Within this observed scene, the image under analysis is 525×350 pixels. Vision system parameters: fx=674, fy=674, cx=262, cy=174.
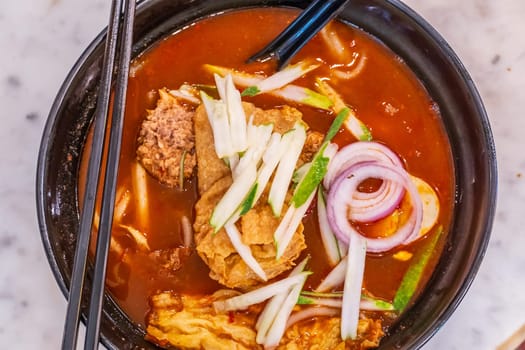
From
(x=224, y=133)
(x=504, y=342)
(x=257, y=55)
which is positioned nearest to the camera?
(x=224, y=133)

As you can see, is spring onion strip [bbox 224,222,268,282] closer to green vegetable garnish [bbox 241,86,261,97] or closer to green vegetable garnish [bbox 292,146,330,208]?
green vegetable garnish [bbox 292,146,330,208]

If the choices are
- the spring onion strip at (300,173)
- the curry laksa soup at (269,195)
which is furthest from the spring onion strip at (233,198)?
the spring onion strip at (300,173)

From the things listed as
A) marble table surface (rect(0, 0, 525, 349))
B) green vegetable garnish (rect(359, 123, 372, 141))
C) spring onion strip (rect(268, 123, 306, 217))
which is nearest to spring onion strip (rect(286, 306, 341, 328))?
spring onion strip (rect(268, 123, 306, 217))

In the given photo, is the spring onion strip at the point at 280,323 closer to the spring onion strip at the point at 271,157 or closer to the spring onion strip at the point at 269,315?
the spring onion strip at the point at 269,315

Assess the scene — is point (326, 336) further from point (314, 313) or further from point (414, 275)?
point (414, 275)

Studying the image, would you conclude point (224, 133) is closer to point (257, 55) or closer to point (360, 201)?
point (257, 55)

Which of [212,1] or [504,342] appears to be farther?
[504,342]

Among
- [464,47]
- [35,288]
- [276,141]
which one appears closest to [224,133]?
[276,141]
